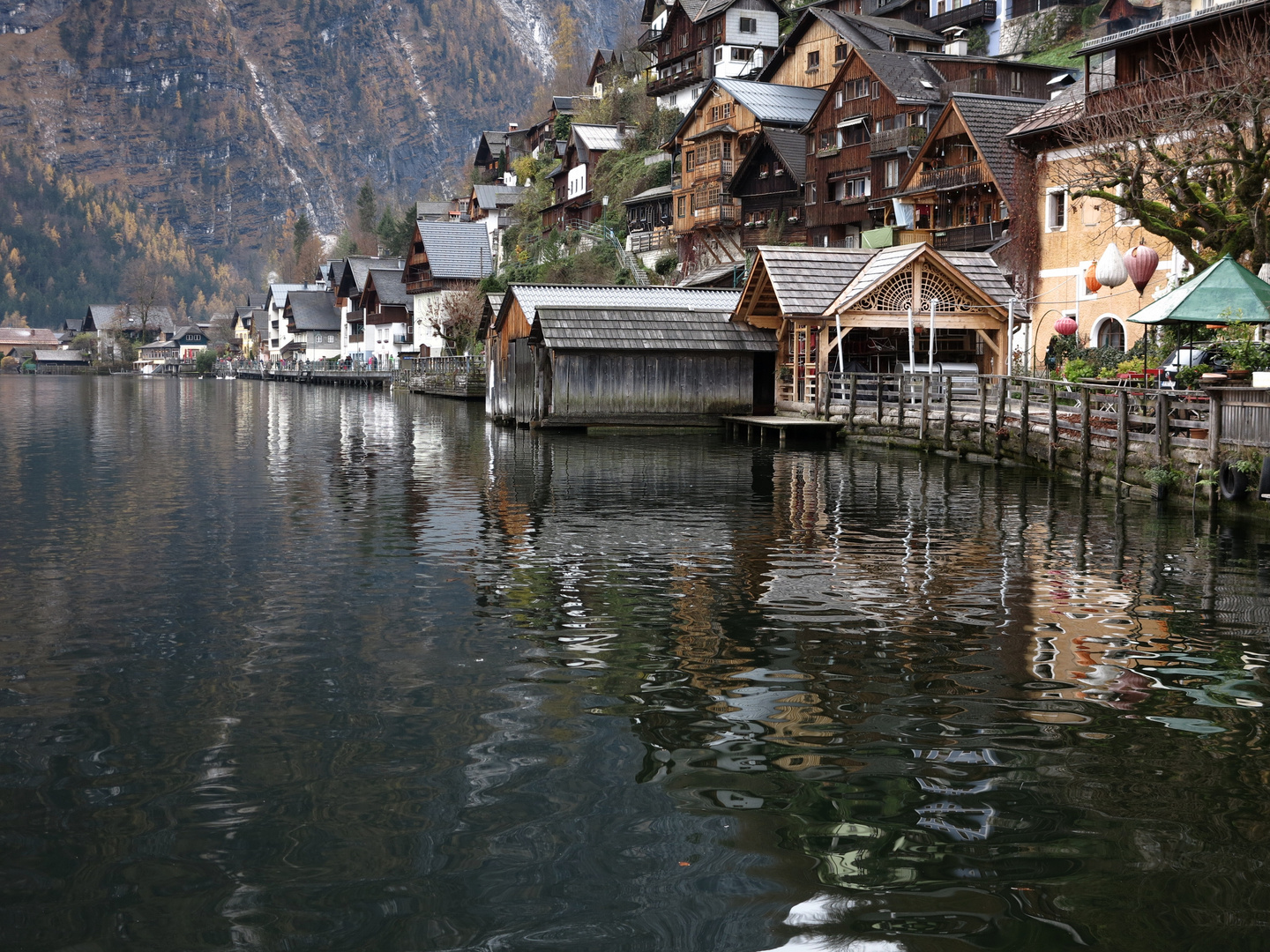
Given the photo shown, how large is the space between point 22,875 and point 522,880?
8.46 feet

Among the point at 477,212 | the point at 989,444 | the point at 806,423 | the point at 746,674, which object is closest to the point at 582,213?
the point at 477,212

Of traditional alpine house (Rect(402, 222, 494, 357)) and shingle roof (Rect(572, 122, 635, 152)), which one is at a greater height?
shingle roof (Rect(572, 122, 635, 152))

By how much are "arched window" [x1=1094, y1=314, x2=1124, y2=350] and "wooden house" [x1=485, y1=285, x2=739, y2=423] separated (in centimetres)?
1252

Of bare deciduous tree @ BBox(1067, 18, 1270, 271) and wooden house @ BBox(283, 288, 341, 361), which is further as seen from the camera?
wooden house @ BBox(283, 288, 341, 361)

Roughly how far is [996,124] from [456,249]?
5996 cm

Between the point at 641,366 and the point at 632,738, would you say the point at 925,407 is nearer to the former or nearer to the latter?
the point at 641,366

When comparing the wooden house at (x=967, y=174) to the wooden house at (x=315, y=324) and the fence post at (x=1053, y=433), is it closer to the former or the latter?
the fence post at (x=1053, y=433)

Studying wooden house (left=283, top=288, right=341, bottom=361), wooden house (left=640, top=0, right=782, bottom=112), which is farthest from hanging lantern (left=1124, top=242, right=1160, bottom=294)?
wooden house (left=283, top=288, right=341, bottom=361)

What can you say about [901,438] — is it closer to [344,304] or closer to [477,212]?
[477,212]

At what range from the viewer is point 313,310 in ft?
454

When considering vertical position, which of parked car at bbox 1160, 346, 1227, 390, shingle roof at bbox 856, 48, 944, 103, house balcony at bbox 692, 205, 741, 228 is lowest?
parked car at bbox 1160, 346, 1227, 390

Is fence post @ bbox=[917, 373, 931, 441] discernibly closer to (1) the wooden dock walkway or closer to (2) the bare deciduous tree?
(1) the wooden dock walkway

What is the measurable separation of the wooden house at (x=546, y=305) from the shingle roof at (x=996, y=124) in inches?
534

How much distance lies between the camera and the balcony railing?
53.8 meters
